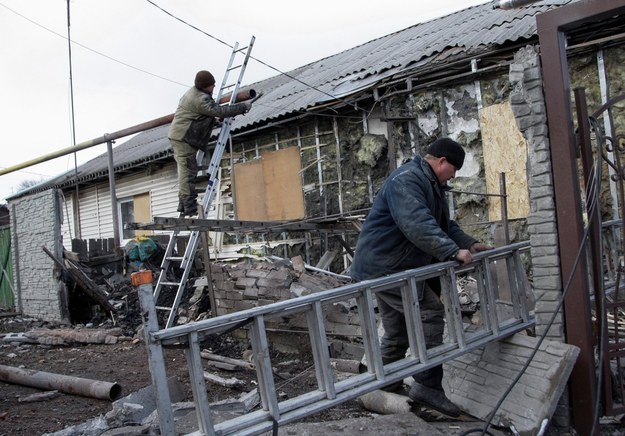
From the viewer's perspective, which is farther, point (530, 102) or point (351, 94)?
point (351, 94)

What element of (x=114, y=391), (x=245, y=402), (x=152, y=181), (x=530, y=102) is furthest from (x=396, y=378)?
(x=152, y=181)

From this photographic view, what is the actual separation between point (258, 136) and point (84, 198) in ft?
30.3

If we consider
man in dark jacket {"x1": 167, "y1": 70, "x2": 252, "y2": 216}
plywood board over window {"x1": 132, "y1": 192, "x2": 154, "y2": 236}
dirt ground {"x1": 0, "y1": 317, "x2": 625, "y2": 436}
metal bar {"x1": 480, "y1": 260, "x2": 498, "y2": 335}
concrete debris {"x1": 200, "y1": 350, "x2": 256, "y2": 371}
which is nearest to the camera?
metal bar {"x1": 480, "y1": 260, "x2": 498, "y2": 335}

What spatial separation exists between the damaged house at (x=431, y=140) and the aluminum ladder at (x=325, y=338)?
0.37 m

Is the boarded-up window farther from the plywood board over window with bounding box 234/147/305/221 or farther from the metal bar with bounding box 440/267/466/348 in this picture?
the metal bar with bounding box 440/267/466/348

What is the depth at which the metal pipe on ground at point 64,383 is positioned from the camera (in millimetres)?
5052

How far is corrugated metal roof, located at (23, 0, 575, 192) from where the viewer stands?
26.4 ft

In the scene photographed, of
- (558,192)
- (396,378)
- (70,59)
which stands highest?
(70,59)

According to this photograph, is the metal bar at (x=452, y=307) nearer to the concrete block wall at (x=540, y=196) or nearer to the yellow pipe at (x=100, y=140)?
the concrete block wall at (x=540, y=196)

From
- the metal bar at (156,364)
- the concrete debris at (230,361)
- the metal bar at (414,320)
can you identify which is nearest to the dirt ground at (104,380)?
the concrete debris at (230,361)

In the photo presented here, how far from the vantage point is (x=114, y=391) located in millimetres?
5047

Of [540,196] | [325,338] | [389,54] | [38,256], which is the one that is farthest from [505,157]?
[38,256]

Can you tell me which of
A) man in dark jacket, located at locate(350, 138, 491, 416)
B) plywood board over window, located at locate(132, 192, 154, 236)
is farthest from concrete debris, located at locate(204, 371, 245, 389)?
plywood board over window, located at locate(132, 192, 154, 236)

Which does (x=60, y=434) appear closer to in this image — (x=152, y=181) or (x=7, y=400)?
(x=7, y=400)
